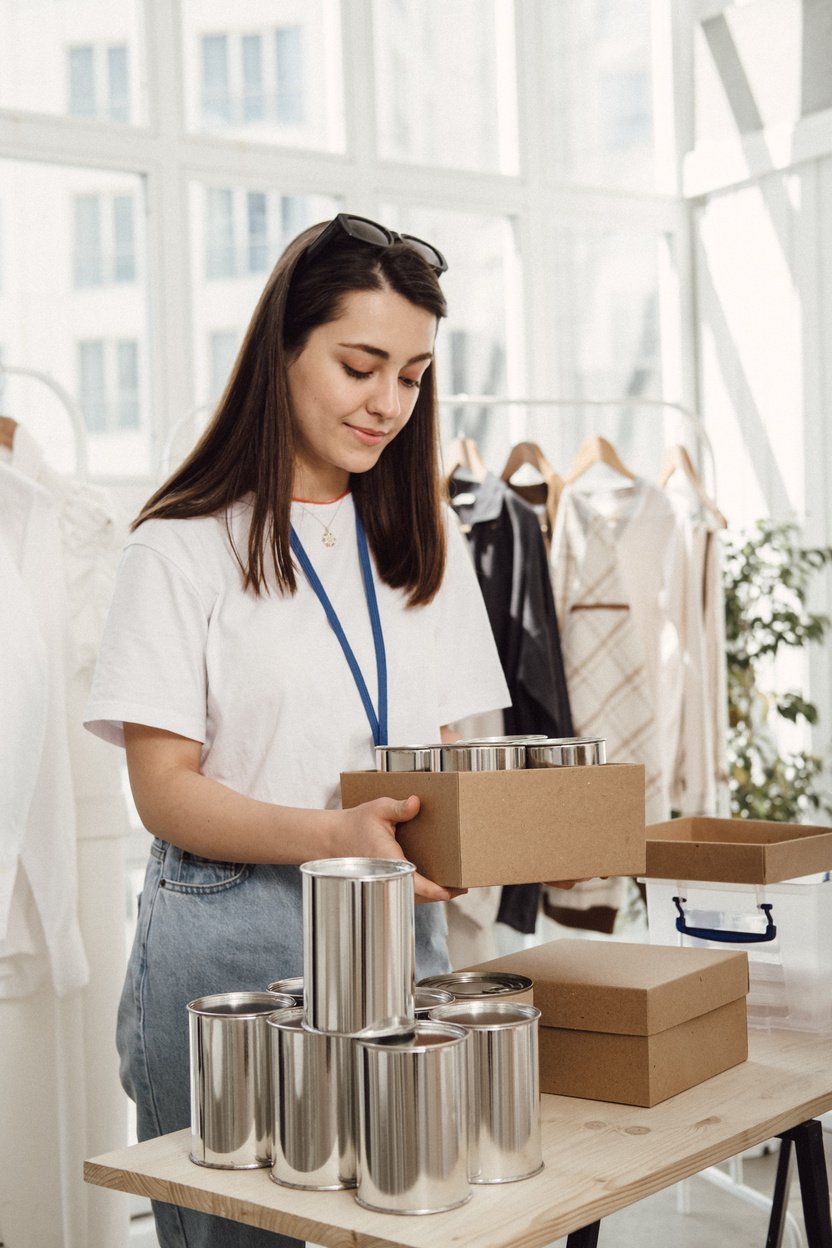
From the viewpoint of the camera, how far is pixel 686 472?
142 inches

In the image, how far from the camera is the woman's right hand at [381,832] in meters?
1.28

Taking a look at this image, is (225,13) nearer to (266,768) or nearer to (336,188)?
(336,188)

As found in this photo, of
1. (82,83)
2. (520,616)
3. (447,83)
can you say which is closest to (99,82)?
(82,83)

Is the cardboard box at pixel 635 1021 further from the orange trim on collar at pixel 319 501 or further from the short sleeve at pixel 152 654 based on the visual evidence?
the orange trim on collar at pixel 319 501

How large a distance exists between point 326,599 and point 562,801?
44cm

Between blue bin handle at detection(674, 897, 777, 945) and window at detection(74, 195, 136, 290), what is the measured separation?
2354 mm

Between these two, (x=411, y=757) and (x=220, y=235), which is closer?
(x=411, y=757)

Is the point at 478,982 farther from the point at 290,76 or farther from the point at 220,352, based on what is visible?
the point at 290,76

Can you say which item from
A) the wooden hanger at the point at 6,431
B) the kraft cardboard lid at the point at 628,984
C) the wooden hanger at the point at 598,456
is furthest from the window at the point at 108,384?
the kraft cardboard lid at the point at 628,984

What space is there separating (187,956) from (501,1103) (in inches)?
19.4

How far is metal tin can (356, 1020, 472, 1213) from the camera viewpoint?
1.09m

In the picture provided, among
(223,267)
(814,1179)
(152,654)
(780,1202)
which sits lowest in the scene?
(780,1202)

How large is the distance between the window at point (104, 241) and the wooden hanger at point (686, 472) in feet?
4.65

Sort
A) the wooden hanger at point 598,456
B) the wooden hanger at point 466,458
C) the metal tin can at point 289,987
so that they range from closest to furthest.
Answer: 1. the metal tin can at point 289,987
2. the wooden hanger at point 466,458
3. the wooden hanger at point 598,456
